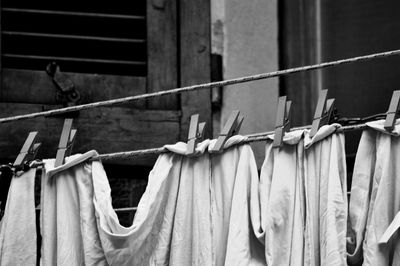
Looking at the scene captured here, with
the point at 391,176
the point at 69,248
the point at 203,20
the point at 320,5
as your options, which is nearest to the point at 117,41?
the point at 203,20

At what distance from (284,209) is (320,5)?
222cm

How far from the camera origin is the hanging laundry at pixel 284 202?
8.83 meters

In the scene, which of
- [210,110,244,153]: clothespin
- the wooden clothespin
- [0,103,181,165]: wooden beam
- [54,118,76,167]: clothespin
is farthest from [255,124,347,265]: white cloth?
[0,103,181,165]: wooden beam

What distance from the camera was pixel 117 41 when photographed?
1080 cm

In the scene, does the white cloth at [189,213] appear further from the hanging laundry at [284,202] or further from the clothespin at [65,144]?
the clothespin at [65,144]

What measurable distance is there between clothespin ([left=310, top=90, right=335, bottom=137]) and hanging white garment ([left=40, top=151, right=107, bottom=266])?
1.21 metres

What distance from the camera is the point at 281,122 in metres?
9.01

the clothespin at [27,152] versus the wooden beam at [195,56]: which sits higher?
the wooden beam at [195,56]

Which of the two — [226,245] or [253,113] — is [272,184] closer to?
[226,245]

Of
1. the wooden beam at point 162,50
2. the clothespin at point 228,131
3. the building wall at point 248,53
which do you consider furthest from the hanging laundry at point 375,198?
the wooden beam at point 162,50

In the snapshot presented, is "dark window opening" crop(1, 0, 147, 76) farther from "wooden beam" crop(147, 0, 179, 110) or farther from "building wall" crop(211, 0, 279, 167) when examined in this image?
"building wall" crop(211, 0, 279, 167)

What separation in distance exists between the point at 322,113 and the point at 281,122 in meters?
0.21

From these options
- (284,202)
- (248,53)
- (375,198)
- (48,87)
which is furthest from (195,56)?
(375,198)

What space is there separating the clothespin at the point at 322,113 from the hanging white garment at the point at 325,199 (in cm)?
6
